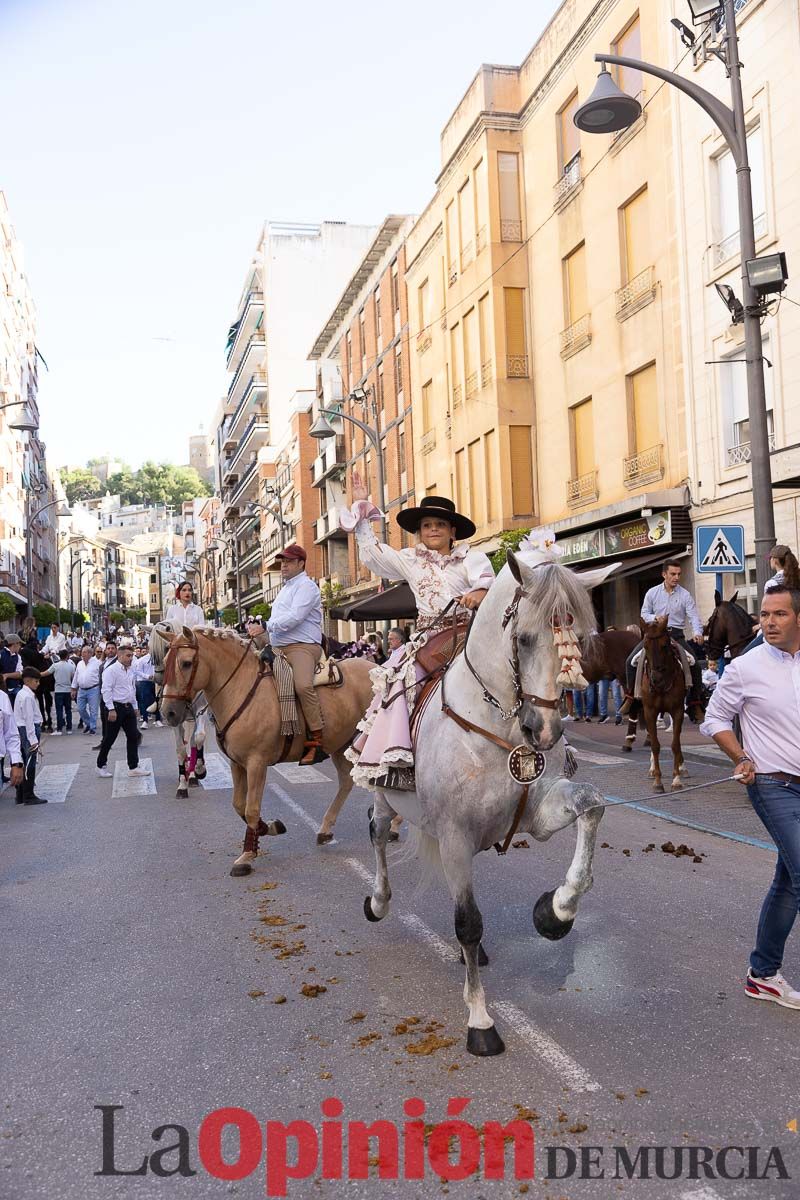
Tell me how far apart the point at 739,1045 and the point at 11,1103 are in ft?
9.78

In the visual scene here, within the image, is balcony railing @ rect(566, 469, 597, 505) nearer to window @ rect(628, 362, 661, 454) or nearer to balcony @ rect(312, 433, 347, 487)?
window @ rect(628, 362, 661, 454)

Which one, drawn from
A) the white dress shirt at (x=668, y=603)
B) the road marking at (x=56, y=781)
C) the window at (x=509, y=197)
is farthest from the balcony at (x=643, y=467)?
the road marking at (x=56, y=781)

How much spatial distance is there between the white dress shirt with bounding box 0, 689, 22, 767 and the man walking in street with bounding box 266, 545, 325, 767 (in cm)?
405

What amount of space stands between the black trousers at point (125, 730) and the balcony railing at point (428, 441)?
22.6 m

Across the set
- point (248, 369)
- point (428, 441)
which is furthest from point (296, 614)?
point (248, 369)

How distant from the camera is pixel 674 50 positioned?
20.4 meters

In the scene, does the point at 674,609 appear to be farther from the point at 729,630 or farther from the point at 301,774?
the point at 301,774

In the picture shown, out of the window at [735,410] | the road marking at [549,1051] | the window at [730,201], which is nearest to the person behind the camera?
the road marking at [549,1051]

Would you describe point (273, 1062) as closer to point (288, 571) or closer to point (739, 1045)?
point (739, 1045)

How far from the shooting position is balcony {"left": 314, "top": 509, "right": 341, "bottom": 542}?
50688mm

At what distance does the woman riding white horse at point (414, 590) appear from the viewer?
520cm

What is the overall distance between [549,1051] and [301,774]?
32.8 feet

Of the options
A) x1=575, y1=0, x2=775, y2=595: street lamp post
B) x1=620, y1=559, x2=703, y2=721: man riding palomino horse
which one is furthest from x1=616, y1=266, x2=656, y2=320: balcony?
x1=620, y1=559, x2=703, y2=721: man riding palomino horse

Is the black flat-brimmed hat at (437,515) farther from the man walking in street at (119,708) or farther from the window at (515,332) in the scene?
the window at (515,332)
